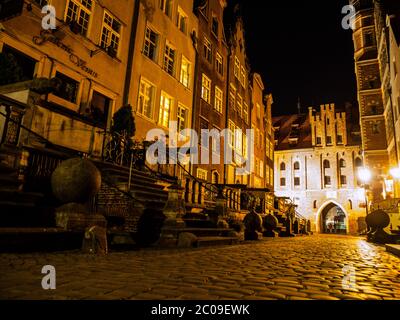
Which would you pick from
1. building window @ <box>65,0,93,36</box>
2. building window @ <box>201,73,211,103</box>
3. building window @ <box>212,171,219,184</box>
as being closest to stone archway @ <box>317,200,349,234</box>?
building window @ <box>212,171,219,184</box>

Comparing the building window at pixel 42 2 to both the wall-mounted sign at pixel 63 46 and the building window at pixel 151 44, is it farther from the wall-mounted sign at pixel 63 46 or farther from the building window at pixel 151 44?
the building window at pixel 151 44

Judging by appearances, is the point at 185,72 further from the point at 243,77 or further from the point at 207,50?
the point at 243,77

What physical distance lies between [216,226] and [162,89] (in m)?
9.76

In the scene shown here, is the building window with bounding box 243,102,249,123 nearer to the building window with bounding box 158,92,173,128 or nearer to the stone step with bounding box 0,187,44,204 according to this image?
the building window with bounding box 158,92,173,128

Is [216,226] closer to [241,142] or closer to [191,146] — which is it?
[191,146]

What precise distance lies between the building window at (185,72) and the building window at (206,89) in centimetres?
179

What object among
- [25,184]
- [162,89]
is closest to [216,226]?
[25,184]

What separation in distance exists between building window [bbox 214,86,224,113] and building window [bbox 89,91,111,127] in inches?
466

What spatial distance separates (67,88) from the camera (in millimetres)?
12133

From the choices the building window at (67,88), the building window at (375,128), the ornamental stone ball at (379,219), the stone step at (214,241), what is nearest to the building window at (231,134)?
the ornamental stone ball at (379,219)

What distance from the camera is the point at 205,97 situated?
23.4 m

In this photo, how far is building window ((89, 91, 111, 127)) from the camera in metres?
13.9

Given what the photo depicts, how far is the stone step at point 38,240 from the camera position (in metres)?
5.31

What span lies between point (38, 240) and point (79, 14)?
1091 centimetres
